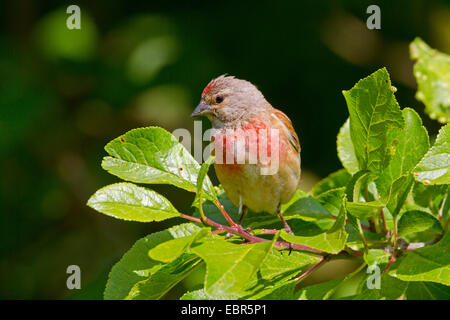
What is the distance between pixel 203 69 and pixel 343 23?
5.23 feet

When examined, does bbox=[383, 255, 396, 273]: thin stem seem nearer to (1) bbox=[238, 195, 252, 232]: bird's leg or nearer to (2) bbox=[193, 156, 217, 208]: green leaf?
(2) bbox=[193, 156, 217, 208]: green leaf

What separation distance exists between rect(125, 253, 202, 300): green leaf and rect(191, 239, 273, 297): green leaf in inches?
10.8

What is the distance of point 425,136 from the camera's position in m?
2.34

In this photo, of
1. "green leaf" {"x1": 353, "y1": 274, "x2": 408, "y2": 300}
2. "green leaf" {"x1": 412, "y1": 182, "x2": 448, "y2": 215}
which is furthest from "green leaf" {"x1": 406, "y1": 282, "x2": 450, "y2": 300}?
"green leaf" {"x1": 412, "y1": 182, "x2": 448, "y2": 215}

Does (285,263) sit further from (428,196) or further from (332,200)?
(428,196)

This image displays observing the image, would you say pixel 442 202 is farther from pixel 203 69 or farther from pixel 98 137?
pixel 98 137

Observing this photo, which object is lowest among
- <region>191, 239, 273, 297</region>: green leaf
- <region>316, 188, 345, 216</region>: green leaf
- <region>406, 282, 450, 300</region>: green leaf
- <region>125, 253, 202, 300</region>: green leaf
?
<region>406, 282, 450, 300</region>: green leaf

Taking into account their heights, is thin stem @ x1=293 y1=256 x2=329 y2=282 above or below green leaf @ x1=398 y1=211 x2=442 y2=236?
below

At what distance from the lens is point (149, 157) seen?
220 cm

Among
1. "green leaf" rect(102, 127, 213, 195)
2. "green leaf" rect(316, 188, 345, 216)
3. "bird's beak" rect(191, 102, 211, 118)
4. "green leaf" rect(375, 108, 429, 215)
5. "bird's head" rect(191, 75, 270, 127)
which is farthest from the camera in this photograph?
"bird's beak" rect(191, 102, 211, 118)

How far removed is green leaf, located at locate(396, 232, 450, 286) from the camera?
6.51 ft

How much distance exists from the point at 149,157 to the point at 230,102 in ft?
4.39

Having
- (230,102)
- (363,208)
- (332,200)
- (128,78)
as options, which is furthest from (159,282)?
(128,78)

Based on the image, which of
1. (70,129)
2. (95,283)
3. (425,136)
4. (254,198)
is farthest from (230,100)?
(70,129)
